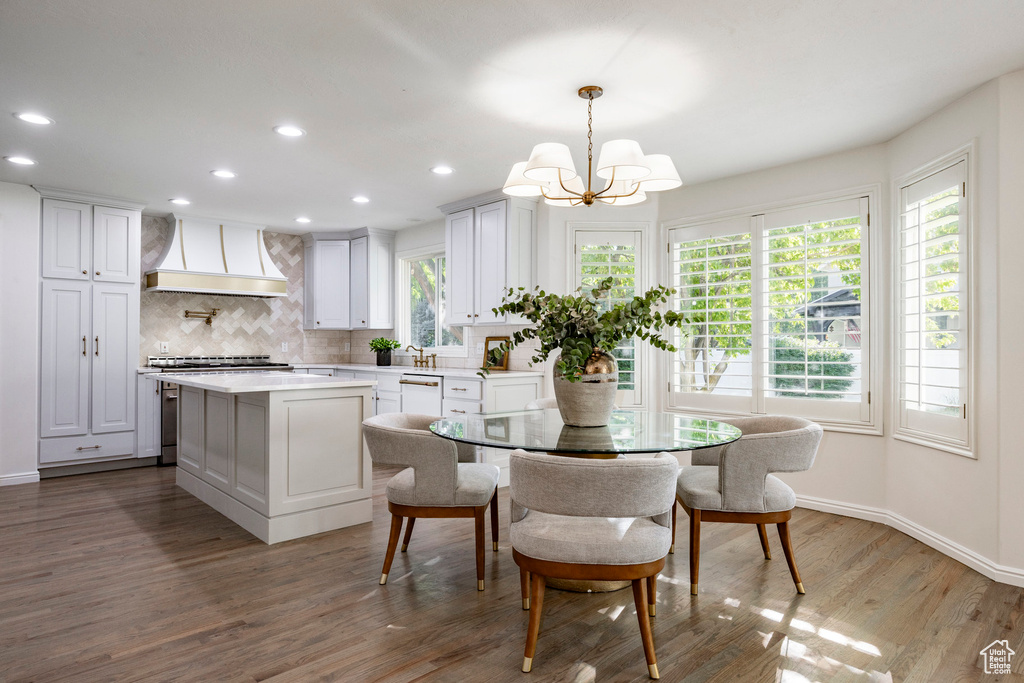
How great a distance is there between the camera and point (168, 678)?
1980mm

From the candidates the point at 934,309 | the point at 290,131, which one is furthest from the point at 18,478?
the point at 934,309

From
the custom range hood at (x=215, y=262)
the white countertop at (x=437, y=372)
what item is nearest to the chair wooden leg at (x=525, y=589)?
the white countertop at (x=437, y=372)

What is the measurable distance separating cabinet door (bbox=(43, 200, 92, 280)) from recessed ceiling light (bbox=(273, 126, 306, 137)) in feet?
9.14

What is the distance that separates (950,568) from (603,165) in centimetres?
268

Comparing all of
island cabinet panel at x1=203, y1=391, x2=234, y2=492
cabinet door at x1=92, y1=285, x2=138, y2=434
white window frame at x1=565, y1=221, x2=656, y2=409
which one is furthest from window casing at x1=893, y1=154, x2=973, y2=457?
cabinet door at x1=92, y1=285, x2=138, y2=434

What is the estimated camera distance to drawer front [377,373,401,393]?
5660 millimetres

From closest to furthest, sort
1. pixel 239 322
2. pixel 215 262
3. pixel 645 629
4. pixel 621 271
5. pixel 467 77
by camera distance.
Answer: pixel 645 629 < pixel 467 77 < pixel 621 271 < pixel 215 262 < pixel 239 322

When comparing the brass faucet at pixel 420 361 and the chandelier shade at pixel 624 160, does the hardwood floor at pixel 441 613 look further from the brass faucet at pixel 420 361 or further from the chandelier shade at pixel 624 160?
the brass faucet at pixel 420 361

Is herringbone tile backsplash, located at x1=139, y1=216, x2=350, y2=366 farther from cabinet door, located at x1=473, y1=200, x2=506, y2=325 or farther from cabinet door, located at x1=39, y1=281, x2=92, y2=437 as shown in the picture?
cabinet door, located at x1=473, y1=200, x2=506, y2=325

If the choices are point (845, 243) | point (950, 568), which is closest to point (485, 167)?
point (845, 243)

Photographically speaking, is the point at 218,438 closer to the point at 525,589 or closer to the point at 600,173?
the point at 525,589

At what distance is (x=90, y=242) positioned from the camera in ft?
17.0

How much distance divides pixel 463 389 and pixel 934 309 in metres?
3.20

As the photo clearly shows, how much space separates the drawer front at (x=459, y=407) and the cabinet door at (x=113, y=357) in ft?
9.56
